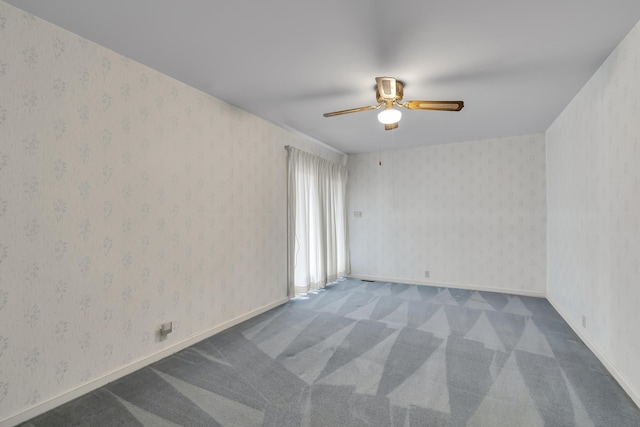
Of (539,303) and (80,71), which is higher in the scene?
(80,71)

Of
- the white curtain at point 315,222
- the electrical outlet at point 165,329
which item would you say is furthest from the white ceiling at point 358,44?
the electrical outlet at point 165,329

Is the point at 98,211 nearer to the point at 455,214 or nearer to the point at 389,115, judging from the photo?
the point at 389,115

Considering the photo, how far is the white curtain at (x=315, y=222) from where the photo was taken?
4453 millimetres

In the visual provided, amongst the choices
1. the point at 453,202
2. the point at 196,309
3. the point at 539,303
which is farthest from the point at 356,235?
the point at 196,309

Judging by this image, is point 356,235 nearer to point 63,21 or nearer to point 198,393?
point 198,393

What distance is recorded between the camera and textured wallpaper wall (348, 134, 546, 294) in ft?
15.6

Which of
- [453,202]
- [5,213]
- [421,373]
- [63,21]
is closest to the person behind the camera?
[5,213]

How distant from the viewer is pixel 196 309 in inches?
118

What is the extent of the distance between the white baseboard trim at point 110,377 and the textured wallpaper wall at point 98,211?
0.12 feet

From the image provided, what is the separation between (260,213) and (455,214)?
3314 mm

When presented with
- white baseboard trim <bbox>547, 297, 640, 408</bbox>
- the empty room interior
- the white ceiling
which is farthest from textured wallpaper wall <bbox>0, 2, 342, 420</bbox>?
white baseboard trim <bbox>547, 297, 640, 408</bbox>

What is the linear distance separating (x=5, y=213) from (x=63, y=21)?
4.09 feet

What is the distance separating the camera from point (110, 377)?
7.48ft

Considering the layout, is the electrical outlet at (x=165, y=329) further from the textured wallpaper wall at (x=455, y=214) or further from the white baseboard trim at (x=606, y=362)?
the textured wallpaper wall at (x=455, y=214)
